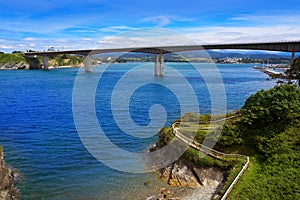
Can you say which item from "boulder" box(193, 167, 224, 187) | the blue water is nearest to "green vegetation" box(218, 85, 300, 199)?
"boulder" box(193, 167, 224, 187)

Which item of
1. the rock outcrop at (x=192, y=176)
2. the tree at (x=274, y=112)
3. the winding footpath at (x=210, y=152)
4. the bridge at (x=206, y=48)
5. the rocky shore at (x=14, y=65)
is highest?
the bridge at (x=206, y=48)

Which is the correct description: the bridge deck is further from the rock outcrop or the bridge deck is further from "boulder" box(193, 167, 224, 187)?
the rock outcrop

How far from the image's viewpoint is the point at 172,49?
102 metres

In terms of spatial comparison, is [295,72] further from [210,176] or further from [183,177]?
[183,177]

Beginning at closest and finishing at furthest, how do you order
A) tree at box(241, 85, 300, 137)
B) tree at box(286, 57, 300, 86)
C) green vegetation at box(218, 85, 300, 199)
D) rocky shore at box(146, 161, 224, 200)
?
1. green vegetation at box(218, 85, 300, 199)
2. rocky shore at box(146, 161, 224, 200)
3. tree at box(241, 85, 300, 137)
4. tree at box(286, 57, 300, 86)

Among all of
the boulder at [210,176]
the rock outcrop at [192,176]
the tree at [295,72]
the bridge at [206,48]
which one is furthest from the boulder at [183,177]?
the bridge at [206,48]

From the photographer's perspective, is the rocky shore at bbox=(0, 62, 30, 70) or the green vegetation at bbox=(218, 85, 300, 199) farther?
the rocky shore at bbox=(0, 62, 30, 70)

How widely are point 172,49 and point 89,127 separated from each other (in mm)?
68977

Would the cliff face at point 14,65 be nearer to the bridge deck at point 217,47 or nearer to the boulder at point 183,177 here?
the bridge deck at point 217,47

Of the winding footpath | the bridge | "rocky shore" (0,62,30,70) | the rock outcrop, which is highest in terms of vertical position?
the bridge

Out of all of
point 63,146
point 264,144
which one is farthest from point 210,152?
point 63,146

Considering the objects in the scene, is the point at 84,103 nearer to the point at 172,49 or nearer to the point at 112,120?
the point at 112,120

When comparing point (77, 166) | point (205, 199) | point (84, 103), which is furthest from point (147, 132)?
point (84, 103)

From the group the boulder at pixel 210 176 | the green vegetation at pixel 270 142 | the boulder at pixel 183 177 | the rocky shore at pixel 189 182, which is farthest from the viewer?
the boulder at pixel 183 177
